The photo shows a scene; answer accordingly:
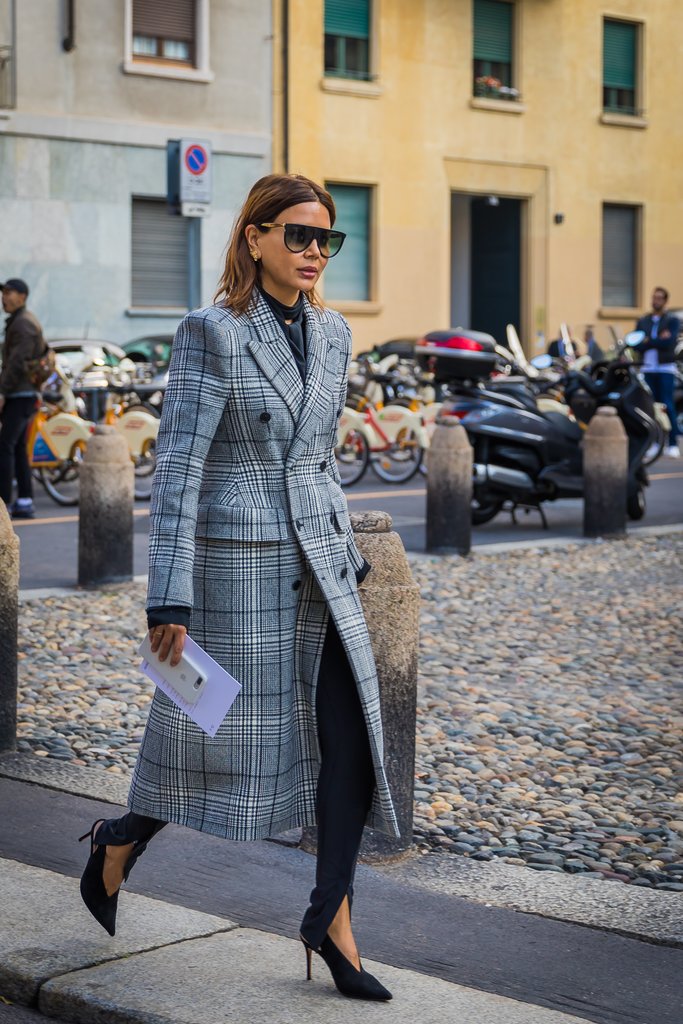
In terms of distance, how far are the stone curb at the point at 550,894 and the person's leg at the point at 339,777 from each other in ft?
2.89

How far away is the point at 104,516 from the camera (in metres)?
9.91

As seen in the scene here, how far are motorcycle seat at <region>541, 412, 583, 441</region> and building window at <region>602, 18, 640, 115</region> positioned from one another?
20627 mm

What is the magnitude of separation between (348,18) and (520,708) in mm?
23356

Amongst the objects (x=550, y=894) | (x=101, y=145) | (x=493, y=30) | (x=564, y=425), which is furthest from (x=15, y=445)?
(x=493, y=30)

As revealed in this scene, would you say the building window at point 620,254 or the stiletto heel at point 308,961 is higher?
the building window at point 620,254

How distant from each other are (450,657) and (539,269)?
2450 centimetres

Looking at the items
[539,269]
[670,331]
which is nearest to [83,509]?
[670,331]

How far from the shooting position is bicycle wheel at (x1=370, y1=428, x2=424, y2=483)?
54.4 ft

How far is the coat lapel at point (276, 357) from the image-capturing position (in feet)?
11.8

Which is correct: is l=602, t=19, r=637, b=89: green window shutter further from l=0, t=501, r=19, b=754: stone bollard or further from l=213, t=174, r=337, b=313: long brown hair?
l=213, t=174, r=337, b=313: long brown hair

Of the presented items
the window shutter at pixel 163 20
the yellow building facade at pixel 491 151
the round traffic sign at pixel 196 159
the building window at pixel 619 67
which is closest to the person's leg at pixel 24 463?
the round traffic sign at pixel 196 159

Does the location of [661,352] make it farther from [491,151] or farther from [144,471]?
[491,151]

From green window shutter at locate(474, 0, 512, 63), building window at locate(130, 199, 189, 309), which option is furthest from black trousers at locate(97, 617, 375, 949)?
green window shutter at locate(474, 0, 512, 63)

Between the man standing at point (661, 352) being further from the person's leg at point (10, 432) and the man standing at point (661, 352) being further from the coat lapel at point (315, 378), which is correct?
the coat lapel at point (315, 378)
